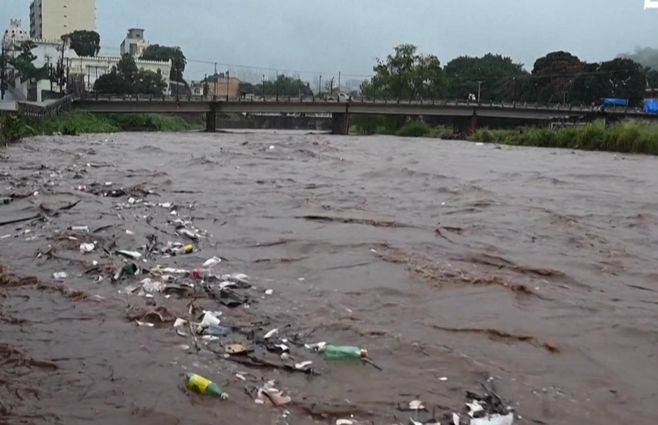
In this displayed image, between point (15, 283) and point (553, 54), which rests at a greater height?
point (553, 54)

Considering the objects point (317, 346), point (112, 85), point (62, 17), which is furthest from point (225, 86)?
point (317, 346)

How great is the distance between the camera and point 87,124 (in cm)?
5403

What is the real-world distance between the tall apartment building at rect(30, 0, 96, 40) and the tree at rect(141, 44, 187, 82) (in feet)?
47.7

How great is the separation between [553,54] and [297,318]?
99097 millimetres

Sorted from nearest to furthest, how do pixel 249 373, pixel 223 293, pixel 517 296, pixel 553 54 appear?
pixel 249 373 < pixel 223 293 < pixel 517 296 < pixel 553 54

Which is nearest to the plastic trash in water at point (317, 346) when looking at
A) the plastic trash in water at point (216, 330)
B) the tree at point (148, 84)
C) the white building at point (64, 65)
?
the plastic trash in water at point (216, 330)

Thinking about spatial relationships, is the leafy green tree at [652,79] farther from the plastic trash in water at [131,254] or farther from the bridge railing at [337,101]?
the plastic trash in water at [131,254]

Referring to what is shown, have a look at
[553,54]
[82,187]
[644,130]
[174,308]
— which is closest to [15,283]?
[174,308]

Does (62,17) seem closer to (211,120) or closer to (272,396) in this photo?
(211,120)

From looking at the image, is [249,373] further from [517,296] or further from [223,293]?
[517,296]

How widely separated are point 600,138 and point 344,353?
37.1 m

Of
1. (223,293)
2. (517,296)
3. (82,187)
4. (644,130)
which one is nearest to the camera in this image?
(223,293)

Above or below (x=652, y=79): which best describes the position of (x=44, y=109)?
below

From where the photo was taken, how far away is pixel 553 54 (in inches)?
A: 3784
